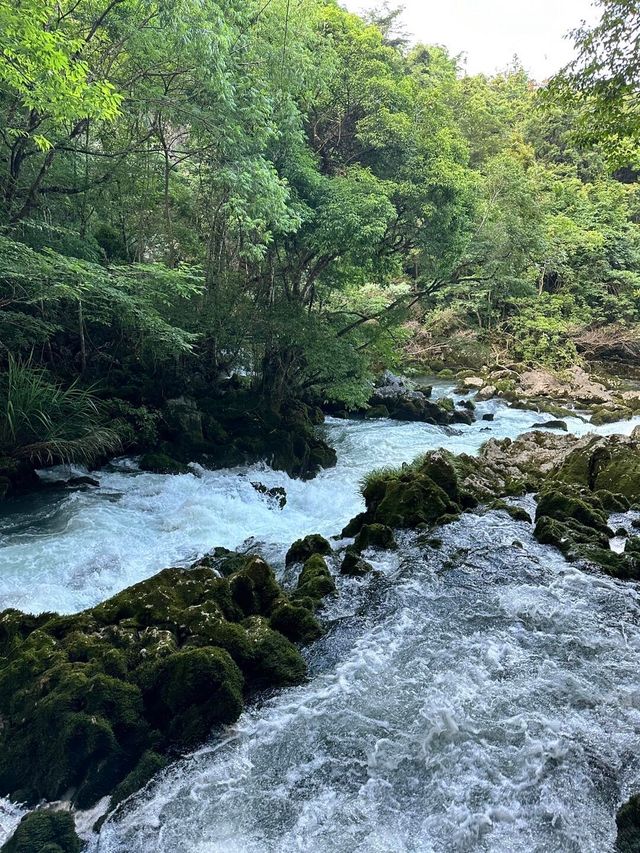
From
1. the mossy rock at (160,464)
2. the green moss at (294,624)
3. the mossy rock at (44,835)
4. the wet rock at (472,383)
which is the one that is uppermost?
the wet rock at (472,383)

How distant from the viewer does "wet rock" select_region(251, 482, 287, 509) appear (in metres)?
10.9

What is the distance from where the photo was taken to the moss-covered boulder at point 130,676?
12.8 feet

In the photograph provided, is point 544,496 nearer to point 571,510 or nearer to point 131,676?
point 571,510

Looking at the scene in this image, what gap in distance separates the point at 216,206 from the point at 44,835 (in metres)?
12.7

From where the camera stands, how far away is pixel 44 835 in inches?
135

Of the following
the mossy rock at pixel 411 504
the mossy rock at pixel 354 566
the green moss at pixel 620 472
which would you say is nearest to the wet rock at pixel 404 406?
the green moss at pixel 620 472

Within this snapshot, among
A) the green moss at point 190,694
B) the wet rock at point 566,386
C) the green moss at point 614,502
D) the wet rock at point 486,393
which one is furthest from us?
the wet rock at point 486,393

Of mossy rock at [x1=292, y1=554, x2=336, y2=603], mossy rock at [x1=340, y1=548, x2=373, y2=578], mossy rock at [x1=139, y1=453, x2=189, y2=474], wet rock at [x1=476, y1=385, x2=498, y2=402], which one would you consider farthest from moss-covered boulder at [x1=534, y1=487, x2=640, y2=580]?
wet rock at [x1=476, y1=385, x2=498, y2=402]

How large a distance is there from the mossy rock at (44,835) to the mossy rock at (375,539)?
4788 millimetres

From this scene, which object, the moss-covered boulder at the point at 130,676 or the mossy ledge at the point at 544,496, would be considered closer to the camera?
the moss-covered boulder at the point at 130,676

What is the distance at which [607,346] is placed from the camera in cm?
2706

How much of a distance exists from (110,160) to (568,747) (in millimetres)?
13037

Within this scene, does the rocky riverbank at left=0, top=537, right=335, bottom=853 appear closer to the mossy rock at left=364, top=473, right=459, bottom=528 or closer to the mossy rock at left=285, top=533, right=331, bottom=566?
the mossy rock at left=285, top=533, right=331, bottom=566

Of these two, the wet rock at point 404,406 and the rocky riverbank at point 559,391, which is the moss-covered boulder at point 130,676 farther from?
the rocky riverbank at point 559,391
